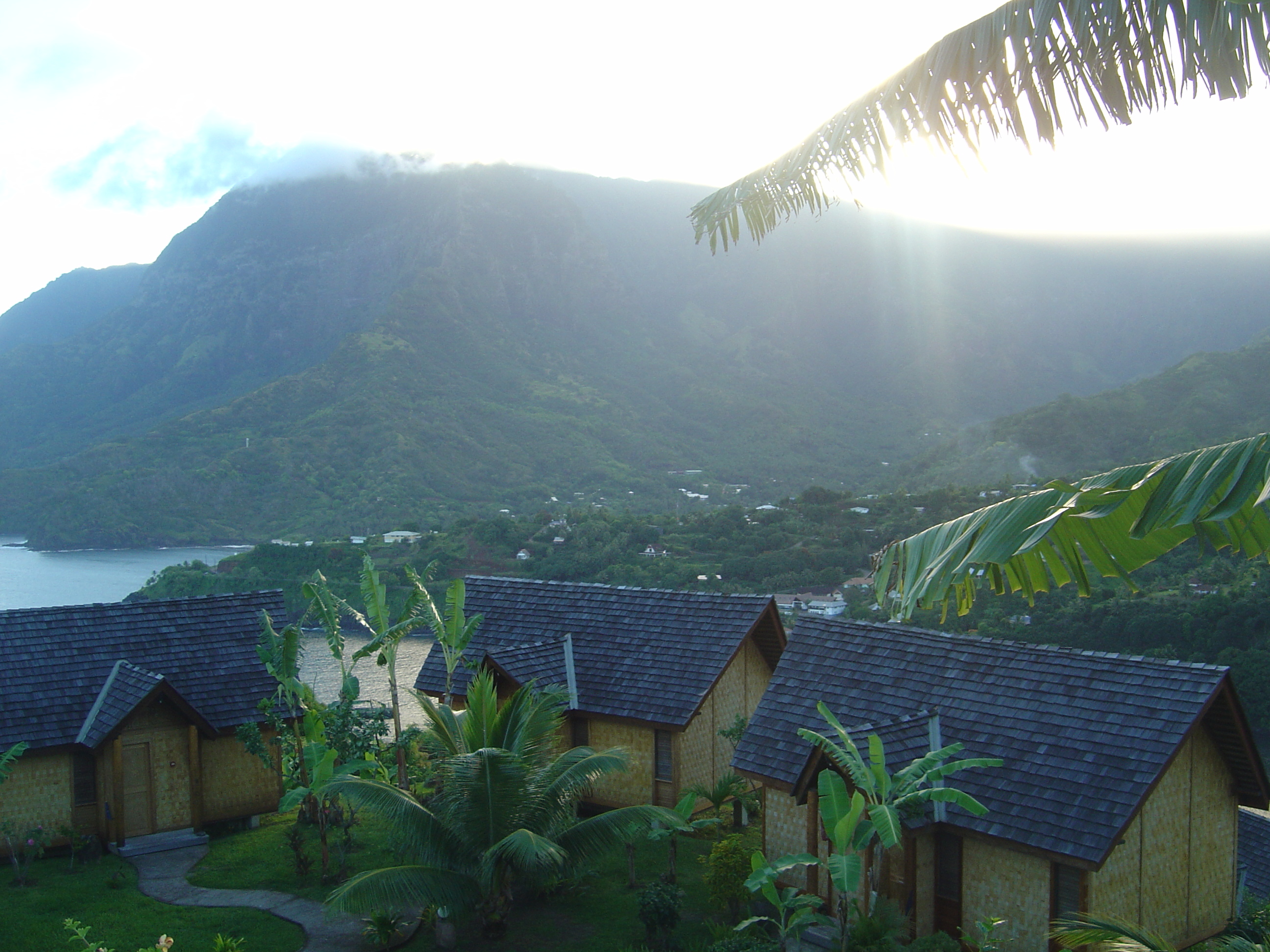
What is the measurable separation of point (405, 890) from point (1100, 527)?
27.7 ft

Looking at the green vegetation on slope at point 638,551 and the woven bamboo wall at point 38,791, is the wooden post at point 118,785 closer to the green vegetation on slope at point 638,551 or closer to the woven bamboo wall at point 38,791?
the woven bamboo wall at point 38,791

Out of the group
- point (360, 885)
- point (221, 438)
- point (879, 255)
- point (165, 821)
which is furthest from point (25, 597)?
point (879, 255)

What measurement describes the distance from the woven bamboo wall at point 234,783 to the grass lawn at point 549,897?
37 cm

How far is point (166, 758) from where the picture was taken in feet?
48.6

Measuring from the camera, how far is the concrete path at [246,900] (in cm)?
1153

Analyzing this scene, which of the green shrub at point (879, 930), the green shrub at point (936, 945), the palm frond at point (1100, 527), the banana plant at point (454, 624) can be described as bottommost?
the green shrub at point (936, 945)

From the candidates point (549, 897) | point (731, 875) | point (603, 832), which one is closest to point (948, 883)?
point (731, 875)

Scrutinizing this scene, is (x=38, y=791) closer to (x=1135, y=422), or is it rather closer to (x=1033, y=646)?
(x=1033, y=646)

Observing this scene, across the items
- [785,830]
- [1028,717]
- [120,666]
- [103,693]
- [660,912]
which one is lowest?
[660,912]

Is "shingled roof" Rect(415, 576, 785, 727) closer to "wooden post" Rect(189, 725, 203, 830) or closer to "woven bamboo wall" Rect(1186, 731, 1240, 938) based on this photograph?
"wooden post" Rect(189, 725, 203, 830)

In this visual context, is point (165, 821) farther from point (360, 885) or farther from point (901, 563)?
point (901, 563)

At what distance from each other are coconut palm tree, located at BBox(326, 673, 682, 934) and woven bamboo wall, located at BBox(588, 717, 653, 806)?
3129 millimetres

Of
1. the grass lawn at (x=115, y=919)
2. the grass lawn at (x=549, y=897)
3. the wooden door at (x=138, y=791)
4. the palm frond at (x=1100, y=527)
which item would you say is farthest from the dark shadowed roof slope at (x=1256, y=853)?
the wooden door at (x=138, y=791)

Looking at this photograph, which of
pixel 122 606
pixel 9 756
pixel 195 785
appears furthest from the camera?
pixel 122 606
